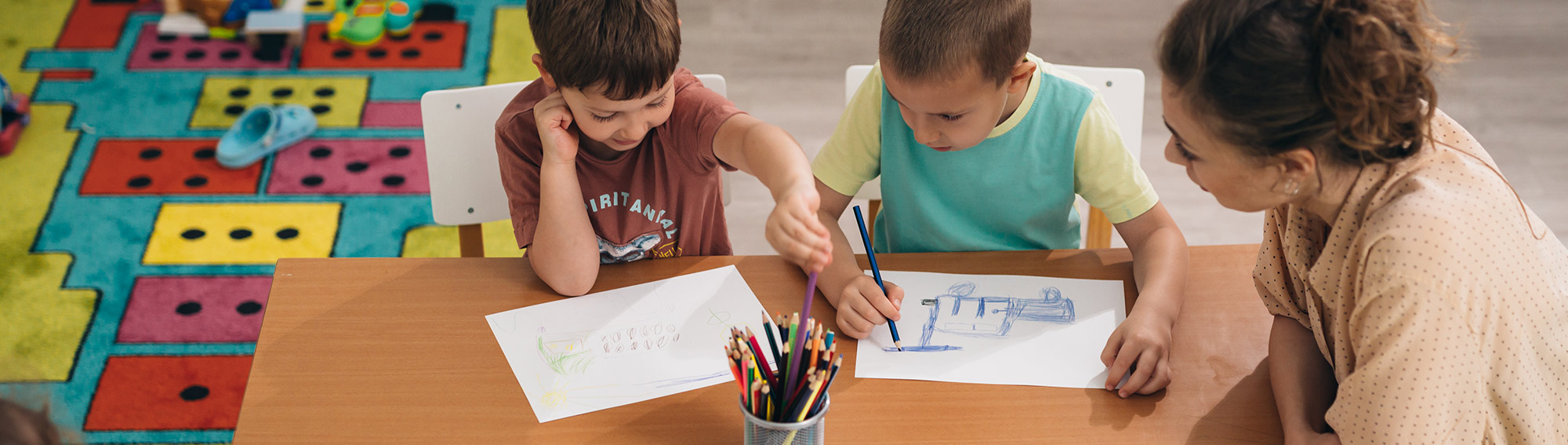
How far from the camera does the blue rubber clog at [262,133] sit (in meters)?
2.29

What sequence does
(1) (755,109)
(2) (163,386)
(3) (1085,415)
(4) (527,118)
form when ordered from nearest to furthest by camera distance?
1. (3) (1085,415)
2. (4) (527,118)
3. (2) (163,386)
4. (1) (755,109)

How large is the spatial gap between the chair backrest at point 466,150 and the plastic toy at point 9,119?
4.97 ft

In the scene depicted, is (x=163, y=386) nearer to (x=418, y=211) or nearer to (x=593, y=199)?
(x=418, y=211)

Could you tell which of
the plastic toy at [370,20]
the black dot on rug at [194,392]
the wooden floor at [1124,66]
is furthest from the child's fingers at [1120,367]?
the plastic toy at [370,20]

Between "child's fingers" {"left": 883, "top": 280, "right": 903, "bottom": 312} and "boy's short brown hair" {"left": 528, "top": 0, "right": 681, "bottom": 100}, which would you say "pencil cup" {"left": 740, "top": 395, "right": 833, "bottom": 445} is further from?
"boy's short brown hair" {"left": 528, "top": 0, "right": 681, "bottom": 100}

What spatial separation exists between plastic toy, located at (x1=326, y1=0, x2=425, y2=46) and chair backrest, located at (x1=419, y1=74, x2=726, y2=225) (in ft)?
5.07

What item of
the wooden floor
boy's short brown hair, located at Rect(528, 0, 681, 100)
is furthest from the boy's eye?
the wooden floor

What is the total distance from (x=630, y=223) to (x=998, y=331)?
1.45 feet

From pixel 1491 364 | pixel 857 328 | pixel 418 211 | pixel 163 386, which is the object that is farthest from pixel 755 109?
pixel 1491 364

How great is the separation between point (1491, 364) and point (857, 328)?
1.66 ft

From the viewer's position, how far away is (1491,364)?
2.64 feet

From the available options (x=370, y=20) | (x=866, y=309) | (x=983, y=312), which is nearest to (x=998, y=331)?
(x=983, y=312)

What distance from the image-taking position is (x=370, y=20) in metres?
2.73

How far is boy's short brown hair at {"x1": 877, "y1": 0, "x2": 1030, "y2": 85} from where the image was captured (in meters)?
1.03
